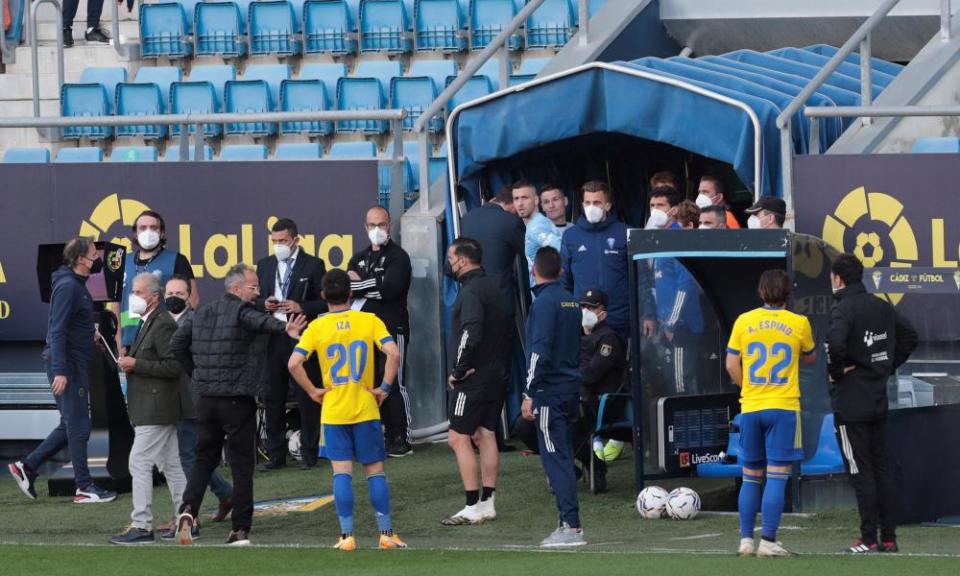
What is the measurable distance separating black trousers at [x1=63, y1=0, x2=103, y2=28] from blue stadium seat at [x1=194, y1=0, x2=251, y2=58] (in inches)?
50.3

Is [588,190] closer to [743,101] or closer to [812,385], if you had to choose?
[743,101]

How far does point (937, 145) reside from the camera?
A: 1293cm

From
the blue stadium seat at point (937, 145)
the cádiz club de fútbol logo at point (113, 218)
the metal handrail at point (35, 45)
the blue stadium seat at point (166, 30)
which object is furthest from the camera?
the blue stadium seat at point (166, 30)

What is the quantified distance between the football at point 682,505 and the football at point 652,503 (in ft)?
0.14

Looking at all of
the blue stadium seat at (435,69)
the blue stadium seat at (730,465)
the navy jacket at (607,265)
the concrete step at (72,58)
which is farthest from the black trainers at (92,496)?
the concrete step at (72,58)

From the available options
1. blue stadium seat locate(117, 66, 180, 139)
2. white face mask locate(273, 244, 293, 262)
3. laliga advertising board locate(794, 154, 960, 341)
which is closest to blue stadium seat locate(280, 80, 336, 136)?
blue stadium seat locate(117, 66, 180, 139)

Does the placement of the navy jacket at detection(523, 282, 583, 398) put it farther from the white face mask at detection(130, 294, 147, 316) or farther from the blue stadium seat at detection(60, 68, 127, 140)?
the blue stadium seat at detection(60, 68, 127, 140)

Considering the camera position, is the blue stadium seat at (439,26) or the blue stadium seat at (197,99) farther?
the blue stadium seat at (439,26)

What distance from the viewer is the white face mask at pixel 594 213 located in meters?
12.3

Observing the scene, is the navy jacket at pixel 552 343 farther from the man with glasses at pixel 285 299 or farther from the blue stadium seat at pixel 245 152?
the blue stadium seat at pixel 245 152

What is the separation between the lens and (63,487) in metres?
Answer: 12.7

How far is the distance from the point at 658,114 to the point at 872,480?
4.13m

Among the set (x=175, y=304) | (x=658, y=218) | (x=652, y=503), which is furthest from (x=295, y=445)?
(x=652, y=503)

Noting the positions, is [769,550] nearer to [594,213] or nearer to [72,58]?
[594,213]
